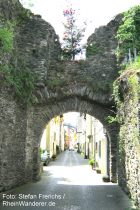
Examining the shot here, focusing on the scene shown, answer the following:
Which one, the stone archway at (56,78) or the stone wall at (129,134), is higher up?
the stone archway at (56,78)

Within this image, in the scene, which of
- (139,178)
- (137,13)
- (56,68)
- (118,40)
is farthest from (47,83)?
(139,178)

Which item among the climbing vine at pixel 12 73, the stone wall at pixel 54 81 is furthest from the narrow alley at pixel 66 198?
the climbing vine at pixel 12 73

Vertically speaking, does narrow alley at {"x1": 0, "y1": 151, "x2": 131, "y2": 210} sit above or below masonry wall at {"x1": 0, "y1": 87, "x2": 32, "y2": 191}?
below

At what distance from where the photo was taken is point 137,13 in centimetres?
1459

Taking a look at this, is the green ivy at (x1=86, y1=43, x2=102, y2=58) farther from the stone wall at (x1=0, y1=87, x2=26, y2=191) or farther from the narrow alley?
the narrow alley

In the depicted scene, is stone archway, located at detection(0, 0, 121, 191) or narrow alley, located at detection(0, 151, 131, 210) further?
stone archway, located at detection(0, 0, 121, 191)

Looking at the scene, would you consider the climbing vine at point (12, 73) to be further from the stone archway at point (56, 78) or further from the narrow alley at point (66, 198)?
the narrow alley at point (66, 198)

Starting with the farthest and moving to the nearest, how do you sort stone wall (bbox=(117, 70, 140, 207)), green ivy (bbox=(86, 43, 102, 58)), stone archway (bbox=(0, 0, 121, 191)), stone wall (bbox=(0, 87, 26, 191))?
1. green ivy (bbox=(86, 43, 102, 58))
2. stone archway (bbox=(0, 0, 121, 191))
3. stone wall (bbox=(0, 87, 26, 191))
4. stone wall (bbox=(117, 70, 140, 207))

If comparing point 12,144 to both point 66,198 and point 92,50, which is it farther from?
point 92,50

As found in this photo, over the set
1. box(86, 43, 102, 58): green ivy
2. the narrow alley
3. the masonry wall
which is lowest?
the narrow alley

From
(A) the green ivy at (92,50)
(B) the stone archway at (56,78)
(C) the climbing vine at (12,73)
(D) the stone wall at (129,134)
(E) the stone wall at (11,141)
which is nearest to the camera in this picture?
(D) the stone wall at (129,134)

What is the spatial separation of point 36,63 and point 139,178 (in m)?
7.50

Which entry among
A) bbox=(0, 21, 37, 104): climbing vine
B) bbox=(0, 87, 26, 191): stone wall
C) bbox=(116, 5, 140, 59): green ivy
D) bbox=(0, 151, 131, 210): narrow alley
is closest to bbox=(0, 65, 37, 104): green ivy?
bbox=(0, 21, 37, 104): climbing vine

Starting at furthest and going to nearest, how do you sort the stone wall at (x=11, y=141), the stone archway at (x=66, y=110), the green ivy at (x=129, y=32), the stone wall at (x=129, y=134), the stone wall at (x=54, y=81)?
the stone archway at (x=66, y=110), the stone wall at (x=54, y=81), the green ivy at (x=129, y=32), the stone wall at (x=11, y=141), the stone wall at (x=129, y=134)
